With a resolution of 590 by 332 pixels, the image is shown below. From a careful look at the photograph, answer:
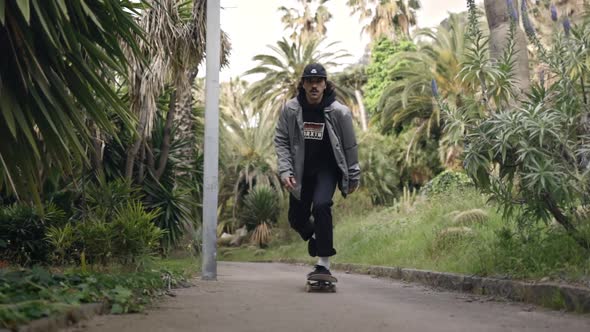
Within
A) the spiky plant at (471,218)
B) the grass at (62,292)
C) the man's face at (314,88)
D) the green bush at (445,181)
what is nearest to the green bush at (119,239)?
the grass at (62,292)

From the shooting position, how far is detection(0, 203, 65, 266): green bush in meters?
9.47

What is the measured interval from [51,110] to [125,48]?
5896mm

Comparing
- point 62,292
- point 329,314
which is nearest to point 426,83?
point 329,314

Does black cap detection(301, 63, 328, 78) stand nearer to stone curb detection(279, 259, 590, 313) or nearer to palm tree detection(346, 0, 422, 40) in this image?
stone curb detection(279, 259, 590, 313)

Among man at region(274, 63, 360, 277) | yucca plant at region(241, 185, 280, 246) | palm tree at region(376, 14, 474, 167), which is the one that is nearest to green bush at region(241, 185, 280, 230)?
yucca plant at region(241, 185, 280, 246)

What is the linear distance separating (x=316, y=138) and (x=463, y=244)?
366 cm

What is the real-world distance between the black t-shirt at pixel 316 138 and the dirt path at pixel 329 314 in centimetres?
122

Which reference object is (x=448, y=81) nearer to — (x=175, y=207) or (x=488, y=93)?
(x=175, y=207)

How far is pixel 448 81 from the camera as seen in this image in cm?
2670

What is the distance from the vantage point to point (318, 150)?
712 cm

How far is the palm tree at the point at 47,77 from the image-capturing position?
16.7 ft

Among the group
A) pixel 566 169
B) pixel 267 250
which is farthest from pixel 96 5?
pixel 267 250

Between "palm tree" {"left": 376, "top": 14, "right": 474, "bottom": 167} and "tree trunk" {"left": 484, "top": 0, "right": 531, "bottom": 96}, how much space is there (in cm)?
1757

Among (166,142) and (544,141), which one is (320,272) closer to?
(544,141)
